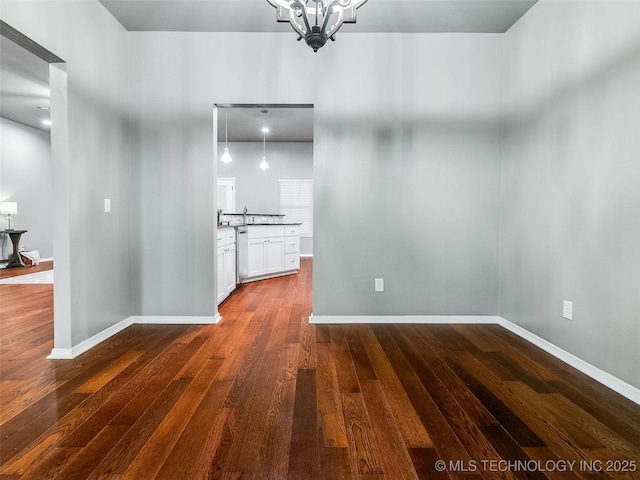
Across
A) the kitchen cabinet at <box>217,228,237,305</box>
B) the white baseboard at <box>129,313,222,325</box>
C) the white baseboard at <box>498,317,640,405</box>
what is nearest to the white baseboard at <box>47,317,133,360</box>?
the white baseboard at <box>129,313,222,325</box>

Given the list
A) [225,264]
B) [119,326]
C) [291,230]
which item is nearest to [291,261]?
[291,230]

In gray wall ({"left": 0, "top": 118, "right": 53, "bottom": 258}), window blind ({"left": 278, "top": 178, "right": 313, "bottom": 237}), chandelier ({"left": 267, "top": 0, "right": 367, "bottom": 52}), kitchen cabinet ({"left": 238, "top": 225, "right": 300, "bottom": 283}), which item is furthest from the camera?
window blind ({"left": 278, "top": 178, "right": 313, "bottom": 237})

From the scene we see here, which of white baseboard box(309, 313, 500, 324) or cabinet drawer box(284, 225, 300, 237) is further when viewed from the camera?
cabinet drawer box(284, 225, 300, 237)

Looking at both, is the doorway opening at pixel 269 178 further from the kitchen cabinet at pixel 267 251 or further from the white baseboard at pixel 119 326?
the white baseboard at pixel 119 326

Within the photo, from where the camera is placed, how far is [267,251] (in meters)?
5.57

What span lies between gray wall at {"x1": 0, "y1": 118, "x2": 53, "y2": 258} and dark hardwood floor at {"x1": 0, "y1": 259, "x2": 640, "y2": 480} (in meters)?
5.58

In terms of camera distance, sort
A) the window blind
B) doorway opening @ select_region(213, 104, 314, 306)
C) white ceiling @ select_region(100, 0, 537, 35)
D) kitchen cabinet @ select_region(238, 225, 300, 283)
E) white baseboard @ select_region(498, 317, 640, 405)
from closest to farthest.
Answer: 1. white baseboard @ select_region(498, 317, 640, 405)
2. white ceiling @ select_region(100, 0, 537, 35)
3. kitchen cabinet @ select_region(238, 225, 300, 283)
4. doorway opening @ select_region(213, 104, 314, 306)
5. the window blind

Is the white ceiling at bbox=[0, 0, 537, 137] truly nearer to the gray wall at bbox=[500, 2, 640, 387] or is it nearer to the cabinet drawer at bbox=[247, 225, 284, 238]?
the gray wall at bbox=[500, 2, 640, 387]

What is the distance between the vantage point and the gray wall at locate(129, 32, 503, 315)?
9.96 feet

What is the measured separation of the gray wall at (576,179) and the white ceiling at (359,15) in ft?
0.96

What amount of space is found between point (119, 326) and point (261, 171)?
5.76 metres

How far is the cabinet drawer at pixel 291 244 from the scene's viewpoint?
235 inches

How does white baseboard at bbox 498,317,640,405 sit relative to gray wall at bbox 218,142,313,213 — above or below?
below

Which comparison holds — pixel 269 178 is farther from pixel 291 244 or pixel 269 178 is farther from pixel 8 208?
pixel 8 208
